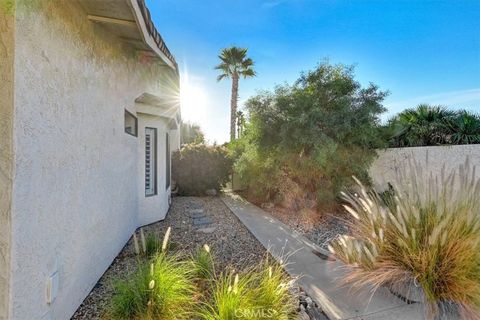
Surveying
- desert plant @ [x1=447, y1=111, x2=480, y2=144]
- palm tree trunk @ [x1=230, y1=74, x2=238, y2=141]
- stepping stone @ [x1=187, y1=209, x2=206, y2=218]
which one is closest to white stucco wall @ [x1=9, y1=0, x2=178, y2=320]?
stepping stone @ [x1=187, y1=209, x2=206, y2=218]

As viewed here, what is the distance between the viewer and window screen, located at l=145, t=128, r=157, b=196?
27.8 ft

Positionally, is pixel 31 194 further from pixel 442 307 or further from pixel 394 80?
pixel 394 80

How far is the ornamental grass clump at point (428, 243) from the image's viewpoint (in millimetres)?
3264

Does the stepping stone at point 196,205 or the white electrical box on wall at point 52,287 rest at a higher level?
the white electrical box on wall at point 52,287

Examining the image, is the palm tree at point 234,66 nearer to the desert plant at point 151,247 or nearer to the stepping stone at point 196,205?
the stepping stone at point 196,205

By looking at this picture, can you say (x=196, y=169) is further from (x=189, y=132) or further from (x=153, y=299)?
(x=189, y=132)

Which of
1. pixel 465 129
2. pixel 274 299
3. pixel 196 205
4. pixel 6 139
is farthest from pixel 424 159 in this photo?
pixel 6 139

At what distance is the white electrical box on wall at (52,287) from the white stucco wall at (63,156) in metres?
0.07

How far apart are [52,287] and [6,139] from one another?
→ 1897 mm

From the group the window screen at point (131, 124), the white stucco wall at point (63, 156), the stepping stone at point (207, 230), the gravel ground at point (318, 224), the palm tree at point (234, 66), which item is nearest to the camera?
the white stucco wall at point (63, 156)

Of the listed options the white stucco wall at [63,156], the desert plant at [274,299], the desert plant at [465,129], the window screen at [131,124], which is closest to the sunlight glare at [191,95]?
the window screen at [131,124]

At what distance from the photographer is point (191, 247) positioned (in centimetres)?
639

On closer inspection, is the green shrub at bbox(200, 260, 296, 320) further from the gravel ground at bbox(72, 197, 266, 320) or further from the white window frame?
the white window frame

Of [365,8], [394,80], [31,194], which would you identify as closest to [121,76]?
[31,194]
